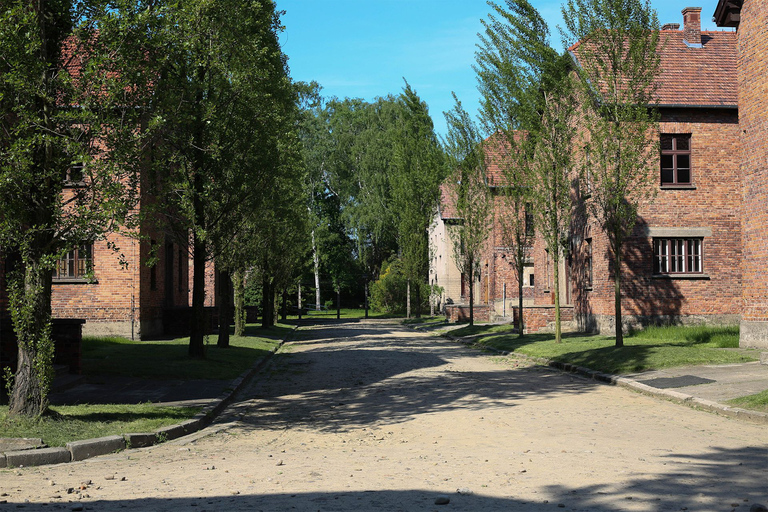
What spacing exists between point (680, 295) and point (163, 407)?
19.5 meters

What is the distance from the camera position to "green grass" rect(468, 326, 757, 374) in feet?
53.5

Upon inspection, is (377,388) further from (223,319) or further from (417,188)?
(417,188)

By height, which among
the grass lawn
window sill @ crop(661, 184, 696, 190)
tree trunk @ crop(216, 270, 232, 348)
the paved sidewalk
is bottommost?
the grass lawn

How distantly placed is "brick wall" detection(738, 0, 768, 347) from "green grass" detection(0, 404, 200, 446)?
13709 mm

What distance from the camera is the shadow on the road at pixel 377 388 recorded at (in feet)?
37.0

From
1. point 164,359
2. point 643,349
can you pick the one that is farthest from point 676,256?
point 164,359

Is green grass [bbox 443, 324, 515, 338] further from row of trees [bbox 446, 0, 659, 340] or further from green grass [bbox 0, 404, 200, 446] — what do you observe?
green grass [bbox 0, 404, 200, 446]

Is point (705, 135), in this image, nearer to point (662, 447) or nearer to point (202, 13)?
point (202, 13)

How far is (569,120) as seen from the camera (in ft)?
73.8

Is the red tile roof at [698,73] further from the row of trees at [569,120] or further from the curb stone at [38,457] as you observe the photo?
the curb stone at [38,457]

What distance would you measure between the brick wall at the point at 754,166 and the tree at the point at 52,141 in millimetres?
14595

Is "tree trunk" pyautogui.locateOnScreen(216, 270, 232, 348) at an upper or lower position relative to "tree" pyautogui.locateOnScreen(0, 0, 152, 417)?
lower

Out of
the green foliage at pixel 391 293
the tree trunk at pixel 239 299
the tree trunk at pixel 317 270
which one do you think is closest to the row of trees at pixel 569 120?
the tree trunk at pixel 239 299

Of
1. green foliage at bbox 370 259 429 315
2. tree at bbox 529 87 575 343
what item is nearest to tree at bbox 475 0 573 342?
tree at bbox 529 87 575 343
